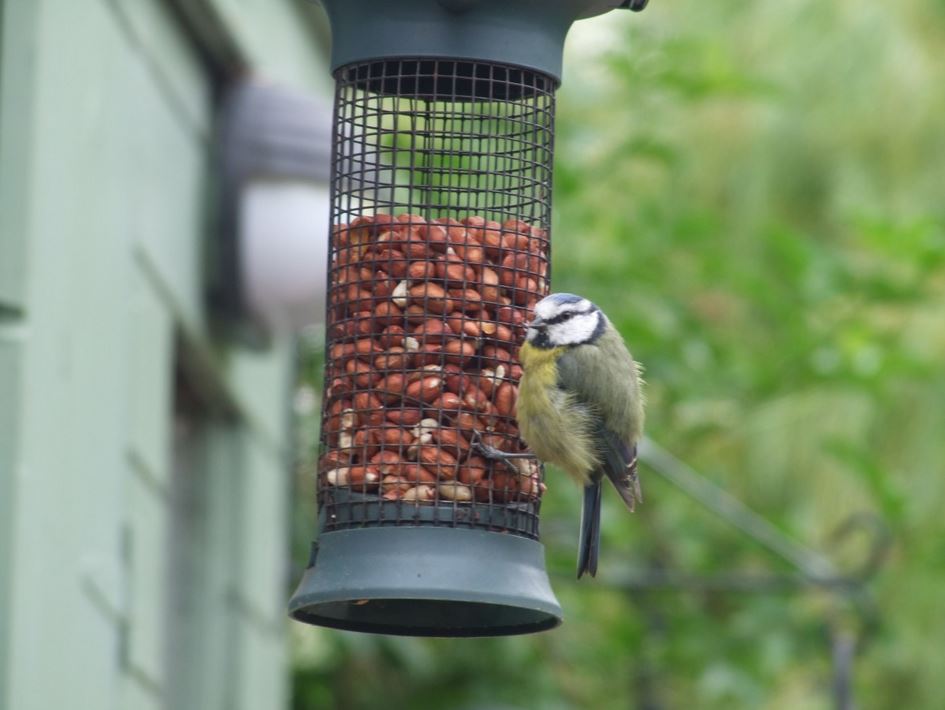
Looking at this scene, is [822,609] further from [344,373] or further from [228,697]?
[344,373]

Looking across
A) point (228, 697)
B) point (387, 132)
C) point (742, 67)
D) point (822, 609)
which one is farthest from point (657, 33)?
point (387, 132)

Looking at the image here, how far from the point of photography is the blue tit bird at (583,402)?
353cm

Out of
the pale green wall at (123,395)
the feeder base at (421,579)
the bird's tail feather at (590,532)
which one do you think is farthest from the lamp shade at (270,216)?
the feeder base at (421,579)

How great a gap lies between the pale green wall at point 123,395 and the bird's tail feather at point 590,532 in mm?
1242

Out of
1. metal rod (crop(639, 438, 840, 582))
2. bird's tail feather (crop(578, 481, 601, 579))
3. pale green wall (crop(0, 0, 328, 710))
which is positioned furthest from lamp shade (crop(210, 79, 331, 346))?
bird's tail feather (crop(578, 481, 601, 579))

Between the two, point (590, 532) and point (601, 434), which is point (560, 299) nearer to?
point (601, 434)

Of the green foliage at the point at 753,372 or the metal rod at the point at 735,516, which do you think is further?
the green foliage at the point at 753,372

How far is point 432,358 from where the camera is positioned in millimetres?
3453

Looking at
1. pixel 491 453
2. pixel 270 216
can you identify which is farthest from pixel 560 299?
pixel 270 216

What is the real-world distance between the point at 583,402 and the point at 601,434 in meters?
0.08

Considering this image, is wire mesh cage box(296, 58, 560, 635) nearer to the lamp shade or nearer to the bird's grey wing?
the bird's grey wing

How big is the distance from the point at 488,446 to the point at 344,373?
336 mm

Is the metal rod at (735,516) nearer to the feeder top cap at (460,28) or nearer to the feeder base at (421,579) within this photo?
the feeder base at (421,579)

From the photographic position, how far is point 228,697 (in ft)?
19.6
